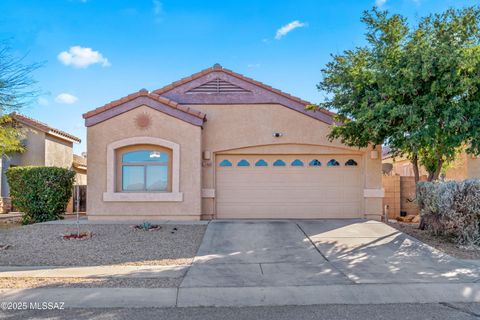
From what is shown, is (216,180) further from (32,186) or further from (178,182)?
(32,186)

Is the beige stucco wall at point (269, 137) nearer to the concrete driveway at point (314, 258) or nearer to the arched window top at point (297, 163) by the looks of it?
the arched window top at point (297, 163)

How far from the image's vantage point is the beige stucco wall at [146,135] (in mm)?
12477

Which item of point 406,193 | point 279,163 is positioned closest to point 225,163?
point 279,163

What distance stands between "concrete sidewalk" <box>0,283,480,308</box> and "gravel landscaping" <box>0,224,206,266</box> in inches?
73.9

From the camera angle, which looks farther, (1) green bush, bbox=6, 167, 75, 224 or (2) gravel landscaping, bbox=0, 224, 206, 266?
(1) green bush, bbox=6, 167, 75, 224

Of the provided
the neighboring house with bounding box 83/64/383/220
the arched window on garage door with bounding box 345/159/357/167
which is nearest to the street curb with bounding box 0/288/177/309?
the neighboring house with bounding box 83/64/383/220

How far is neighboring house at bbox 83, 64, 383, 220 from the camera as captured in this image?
1266 cm

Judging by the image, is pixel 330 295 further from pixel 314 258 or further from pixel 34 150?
pixel 34 150

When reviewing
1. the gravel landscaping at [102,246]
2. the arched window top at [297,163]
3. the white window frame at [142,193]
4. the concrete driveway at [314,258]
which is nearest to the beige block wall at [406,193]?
the concrete driveway at [314,258]

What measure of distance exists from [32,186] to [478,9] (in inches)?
577

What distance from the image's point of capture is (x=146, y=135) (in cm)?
1267

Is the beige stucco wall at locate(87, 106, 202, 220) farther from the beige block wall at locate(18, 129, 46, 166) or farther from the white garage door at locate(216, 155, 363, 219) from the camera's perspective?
the beige block wall at locate(18, 129, 46, 166)

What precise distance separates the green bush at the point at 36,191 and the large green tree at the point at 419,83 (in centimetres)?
1003

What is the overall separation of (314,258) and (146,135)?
7131 millimetres
